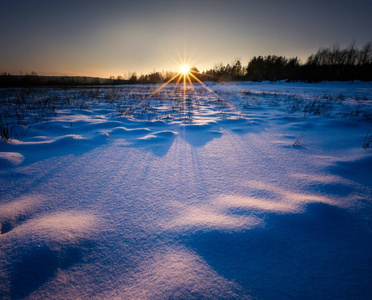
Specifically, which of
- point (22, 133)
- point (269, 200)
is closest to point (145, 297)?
point (269, 200)

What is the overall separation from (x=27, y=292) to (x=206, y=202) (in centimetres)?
112

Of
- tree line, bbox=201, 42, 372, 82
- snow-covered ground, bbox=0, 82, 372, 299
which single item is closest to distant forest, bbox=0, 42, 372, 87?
tree line, bbox=201, 42, 372, 82

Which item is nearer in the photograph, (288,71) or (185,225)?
(185,225)

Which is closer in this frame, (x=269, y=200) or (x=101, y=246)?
(x=101, y=246)

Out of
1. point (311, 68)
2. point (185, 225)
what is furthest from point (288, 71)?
point (185, 225)

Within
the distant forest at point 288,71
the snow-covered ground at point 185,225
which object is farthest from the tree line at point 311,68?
the snow-covered ground at point 185,225

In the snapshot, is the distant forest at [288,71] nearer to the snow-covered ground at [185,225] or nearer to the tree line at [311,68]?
the tree line at [311,68]

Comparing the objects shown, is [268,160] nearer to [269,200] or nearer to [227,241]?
[269,200]

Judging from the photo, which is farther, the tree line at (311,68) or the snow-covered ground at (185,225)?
the tree line at (311,68)

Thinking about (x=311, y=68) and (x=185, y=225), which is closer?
(x=185, y=225)

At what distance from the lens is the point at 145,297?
745 mm

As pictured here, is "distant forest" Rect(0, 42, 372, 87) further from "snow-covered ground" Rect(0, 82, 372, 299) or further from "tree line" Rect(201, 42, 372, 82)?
"snow-covered ground" Rect(0, 82, 372, 299)

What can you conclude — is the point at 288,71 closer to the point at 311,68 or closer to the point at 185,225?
the point at 311,68

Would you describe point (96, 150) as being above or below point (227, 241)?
above
